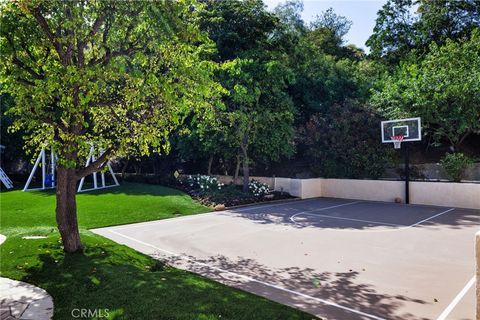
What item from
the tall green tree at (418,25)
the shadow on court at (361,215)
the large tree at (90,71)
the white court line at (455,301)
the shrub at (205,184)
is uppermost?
the tall green tree at (418,25)

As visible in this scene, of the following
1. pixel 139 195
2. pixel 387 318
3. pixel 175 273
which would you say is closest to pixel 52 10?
pixel 175 273

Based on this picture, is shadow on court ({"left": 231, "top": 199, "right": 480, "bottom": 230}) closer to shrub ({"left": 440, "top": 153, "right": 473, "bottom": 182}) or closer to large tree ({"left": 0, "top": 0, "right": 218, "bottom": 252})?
shrub ({"left": 440, "top": 153, "right": 473, "bottom": 182})

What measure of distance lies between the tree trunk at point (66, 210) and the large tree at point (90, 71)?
2 centimetres

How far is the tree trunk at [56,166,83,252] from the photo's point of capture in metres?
6.73

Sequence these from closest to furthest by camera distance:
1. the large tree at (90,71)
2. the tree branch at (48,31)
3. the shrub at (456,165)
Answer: the large tree at (90,71) → the tree branch at (48,31) → the shrub at (456,165)

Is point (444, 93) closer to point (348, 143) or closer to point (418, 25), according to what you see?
point (348, 143)

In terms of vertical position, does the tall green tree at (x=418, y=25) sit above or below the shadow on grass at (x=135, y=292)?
above

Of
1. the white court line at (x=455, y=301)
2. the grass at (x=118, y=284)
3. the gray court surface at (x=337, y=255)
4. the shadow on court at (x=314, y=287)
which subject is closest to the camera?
the grass at (x=118, y=284)

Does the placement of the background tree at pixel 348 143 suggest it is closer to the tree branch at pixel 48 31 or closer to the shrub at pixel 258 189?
the shrub at pixel 258 189

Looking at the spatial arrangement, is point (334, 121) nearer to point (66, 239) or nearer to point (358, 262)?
point (358, 262)

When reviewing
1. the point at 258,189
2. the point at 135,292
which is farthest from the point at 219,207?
the point at 135,292

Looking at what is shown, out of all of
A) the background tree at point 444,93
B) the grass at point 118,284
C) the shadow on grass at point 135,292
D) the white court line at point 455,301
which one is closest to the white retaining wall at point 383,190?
the background tree at point 444,93

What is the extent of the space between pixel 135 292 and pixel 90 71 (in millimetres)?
3342

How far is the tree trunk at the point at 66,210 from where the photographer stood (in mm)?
6730
